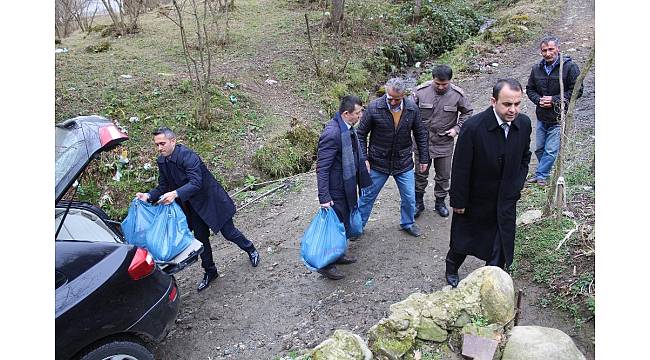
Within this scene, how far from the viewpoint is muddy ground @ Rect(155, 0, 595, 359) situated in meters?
3.75

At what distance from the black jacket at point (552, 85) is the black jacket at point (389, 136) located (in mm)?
1589

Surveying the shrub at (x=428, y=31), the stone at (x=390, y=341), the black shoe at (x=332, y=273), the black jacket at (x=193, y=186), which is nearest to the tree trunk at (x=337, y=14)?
the shrub at (x=428, y=31)

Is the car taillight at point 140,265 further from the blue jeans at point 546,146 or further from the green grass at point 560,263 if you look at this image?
the blue jeans at point 546,146

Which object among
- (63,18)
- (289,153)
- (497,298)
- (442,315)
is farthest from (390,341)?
(63,18)

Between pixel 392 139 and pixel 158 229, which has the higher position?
pixel 392 139

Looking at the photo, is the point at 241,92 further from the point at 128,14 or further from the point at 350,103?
the point at 128,14

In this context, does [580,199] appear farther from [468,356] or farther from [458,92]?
[468,356]

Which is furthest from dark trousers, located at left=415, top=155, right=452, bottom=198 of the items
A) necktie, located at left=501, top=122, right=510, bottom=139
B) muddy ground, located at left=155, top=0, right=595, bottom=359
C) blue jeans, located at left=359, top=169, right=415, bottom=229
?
necktie, located at left=501, top=122, right=510, bottom=139

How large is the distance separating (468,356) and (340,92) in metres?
8.48

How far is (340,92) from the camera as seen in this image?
10789mm

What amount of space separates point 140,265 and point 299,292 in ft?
4.94

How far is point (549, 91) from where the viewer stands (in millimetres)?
5207

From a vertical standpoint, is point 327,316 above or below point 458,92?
below

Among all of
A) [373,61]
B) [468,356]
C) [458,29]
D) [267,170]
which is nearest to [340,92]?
[373,61]
